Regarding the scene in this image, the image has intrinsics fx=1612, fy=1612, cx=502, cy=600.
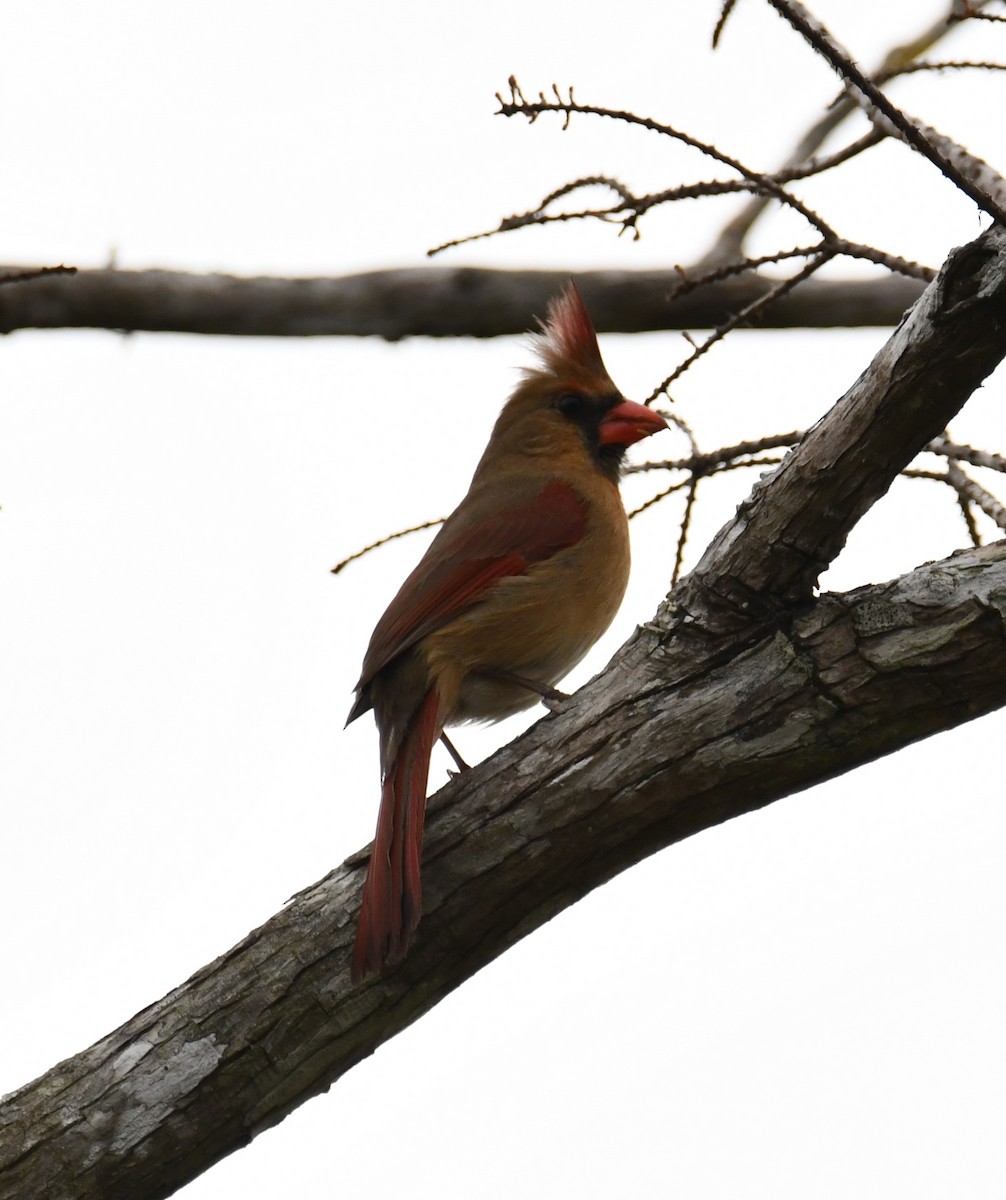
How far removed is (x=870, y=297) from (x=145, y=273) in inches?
80.5

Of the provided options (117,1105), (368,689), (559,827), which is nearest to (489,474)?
(368,689)

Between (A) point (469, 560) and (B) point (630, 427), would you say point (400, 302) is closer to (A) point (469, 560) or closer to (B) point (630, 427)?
(B) point (630, 427)

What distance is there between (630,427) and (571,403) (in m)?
0.19

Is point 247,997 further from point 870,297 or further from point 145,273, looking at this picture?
point 870,297

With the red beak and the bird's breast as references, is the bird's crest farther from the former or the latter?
the bird's breast

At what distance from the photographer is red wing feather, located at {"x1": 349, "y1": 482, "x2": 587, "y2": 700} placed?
3580 millimetres

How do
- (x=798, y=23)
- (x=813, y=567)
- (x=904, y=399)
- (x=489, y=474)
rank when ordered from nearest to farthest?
1. (x=798, y=23)
2. (x=904, y=399)
3. (x=813, y=567)
4. (x=489, y=474)

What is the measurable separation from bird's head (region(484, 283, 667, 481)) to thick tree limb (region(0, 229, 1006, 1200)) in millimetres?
1639

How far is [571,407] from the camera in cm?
446

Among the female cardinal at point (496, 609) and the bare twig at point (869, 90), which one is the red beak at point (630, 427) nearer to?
the female cardinal at point (496, 609)

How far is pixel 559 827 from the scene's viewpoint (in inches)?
107

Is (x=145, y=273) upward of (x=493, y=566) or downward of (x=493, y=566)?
upward

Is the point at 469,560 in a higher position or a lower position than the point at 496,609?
higher

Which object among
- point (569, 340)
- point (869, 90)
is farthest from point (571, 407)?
point (869, 90)
